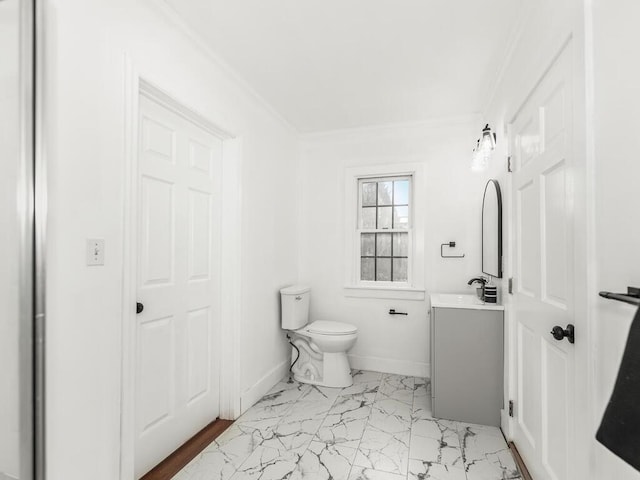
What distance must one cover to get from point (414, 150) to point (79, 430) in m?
3.19

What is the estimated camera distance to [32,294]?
116 cm

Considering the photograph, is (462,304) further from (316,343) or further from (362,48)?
(362,48)

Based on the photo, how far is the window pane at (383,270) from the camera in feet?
11.3

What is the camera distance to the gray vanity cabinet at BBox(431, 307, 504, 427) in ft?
7.35

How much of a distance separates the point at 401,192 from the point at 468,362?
178 centimetres

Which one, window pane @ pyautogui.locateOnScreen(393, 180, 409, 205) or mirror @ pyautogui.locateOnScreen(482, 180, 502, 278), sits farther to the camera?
window pane @ pyautogui.locateOnScreen(393, 180, 409, 205)

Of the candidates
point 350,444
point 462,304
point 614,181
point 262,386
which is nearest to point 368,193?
point 462,304

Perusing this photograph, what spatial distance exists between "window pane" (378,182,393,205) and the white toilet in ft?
4.05

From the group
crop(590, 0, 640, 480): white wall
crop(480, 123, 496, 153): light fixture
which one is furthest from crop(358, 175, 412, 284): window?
crop(590, 0, 640, 480): white wall

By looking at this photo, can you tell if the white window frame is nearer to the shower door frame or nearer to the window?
the window

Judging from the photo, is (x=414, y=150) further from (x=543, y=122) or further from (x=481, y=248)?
(x=543, y=122)

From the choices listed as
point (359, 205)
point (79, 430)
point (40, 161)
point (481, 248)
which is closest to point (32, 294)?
point (40, 161)

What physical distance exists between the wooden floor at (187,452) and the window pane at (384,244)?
2087mm

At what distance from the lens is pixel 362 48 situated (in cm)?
207
